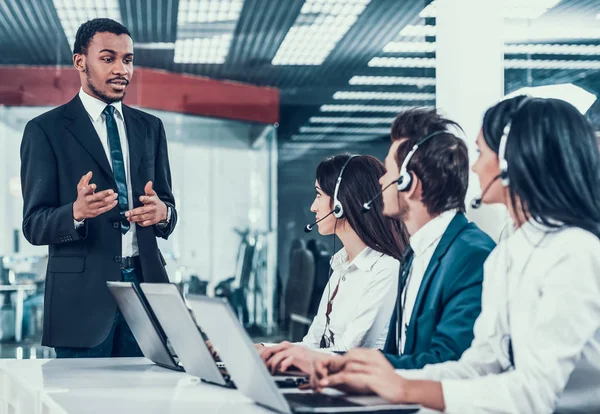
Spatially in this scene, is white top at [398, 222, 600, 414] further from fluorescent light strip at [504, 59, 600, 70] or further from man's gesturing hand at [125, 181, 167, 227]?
fluorescent light strip at [504, 59, 600, 70]

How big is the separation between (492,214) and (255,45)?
4.75m

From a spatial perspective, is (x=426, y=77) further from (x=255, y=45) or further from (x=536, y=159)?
(x=536, y=159)

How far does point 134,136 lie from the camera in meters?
2.92

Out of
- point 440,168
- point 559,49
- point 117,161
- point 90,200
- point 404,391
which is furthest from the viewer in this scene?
point 559,49

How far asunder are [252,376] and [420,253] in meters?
0.76

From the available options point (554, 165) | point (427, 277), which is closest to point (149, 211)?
point (427, 277)

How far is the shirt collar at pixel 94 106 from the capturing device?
9.59 ft

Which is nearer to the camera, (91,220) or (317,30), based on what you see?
(91,220)

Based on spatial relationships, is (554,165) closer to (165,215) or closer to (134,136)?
(165,215)

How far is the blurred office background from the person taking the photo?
6.62 metres

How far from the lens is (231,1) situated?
653 centimetres

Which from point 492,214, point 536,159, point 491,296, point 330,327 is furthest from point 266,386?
point 492,214

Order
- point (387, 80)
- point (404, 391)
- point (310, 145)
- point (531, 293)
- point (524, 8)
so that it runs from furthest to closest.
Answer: point (310, 145)
point (387, 80)
point (524, 8)
point (531, 293)
point (404, 391)

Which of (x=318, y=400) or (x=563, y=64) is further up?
(x=563, y=64)
